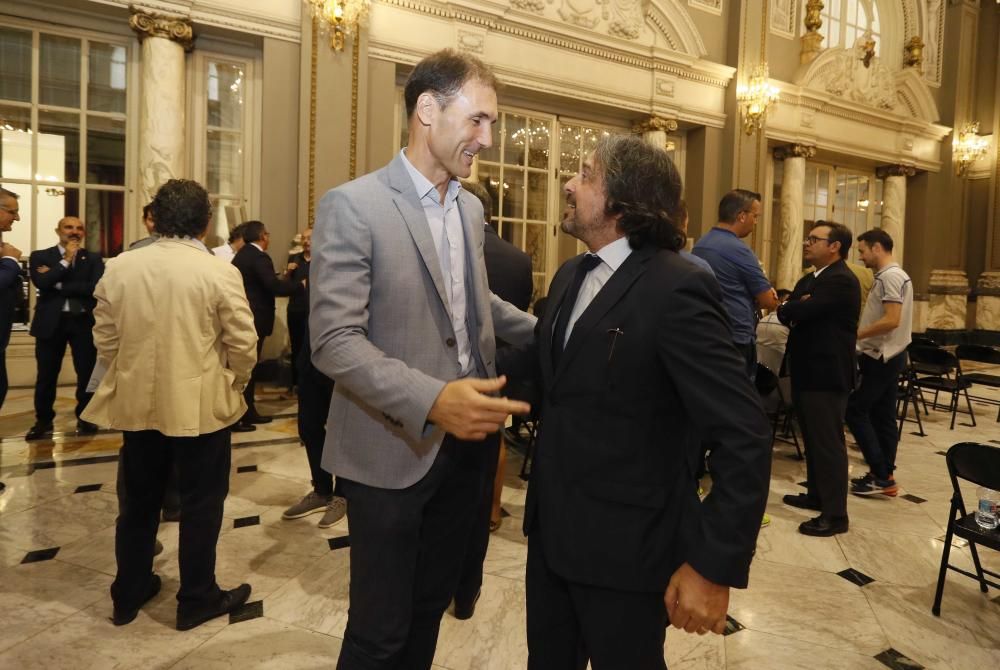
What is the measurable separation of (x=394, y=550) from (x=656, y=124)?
7.51 meters

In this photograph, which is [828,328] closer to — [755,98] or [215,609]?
[215,609]

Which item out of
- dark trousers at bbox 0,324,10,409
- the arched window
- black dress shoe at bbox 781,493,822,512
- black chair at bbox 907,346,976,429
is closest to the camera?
black dress shoe at bbox 781,493,822,512

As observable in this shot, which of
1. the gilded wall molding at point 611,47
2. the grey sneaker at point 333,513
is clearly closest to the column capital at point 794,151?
the gilded wall molding at point 611,47

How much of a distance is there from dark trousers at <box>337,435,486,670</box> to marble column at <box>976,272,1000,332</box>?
41.5 feet

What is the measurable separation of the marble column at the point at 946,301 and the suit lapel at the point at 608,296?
11.8 m

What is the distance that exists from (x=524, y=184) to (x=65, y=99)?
4.70m

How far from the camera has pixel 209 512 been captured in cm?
218

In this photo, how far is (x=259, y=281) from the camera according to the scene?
181 inches

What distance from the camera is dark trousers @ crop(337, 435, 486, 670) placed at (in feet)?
4.16

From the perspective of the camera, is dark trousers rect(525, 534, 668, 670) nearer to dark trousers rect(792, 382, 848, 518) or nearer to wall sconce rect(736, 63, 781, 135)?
dark trousers rect(792, 382, 848, 518)

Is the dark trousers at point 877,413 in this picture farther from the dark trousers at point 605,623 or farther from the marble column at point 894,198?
the marble column at point 894,198

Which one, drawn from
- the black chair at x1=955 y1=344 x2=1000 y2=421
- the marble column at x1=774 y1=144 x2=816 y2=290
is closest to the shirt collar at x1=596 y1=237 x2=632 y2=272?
the black chair at x1=955 y1=344 x2=1000 y2=421

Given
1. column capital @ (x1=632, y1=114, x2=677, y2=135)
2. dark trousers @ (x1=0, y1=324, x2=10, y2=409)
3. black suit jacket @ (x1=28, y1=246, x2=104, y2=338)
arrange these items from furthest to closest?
column capital @ (x1=632, y1=114, x2=677, y2=135)
black suit jacket @ (x1=28, y1=246, x2=104, y2=338)
dark trousers @ (x1=0, y1=324, x2=10, y2=409)

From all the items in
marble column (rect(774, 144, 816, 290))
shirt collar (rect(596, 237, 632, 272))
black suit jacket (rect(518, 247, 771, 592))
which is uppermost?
marble column (rect(774, 144, 816, 290))
